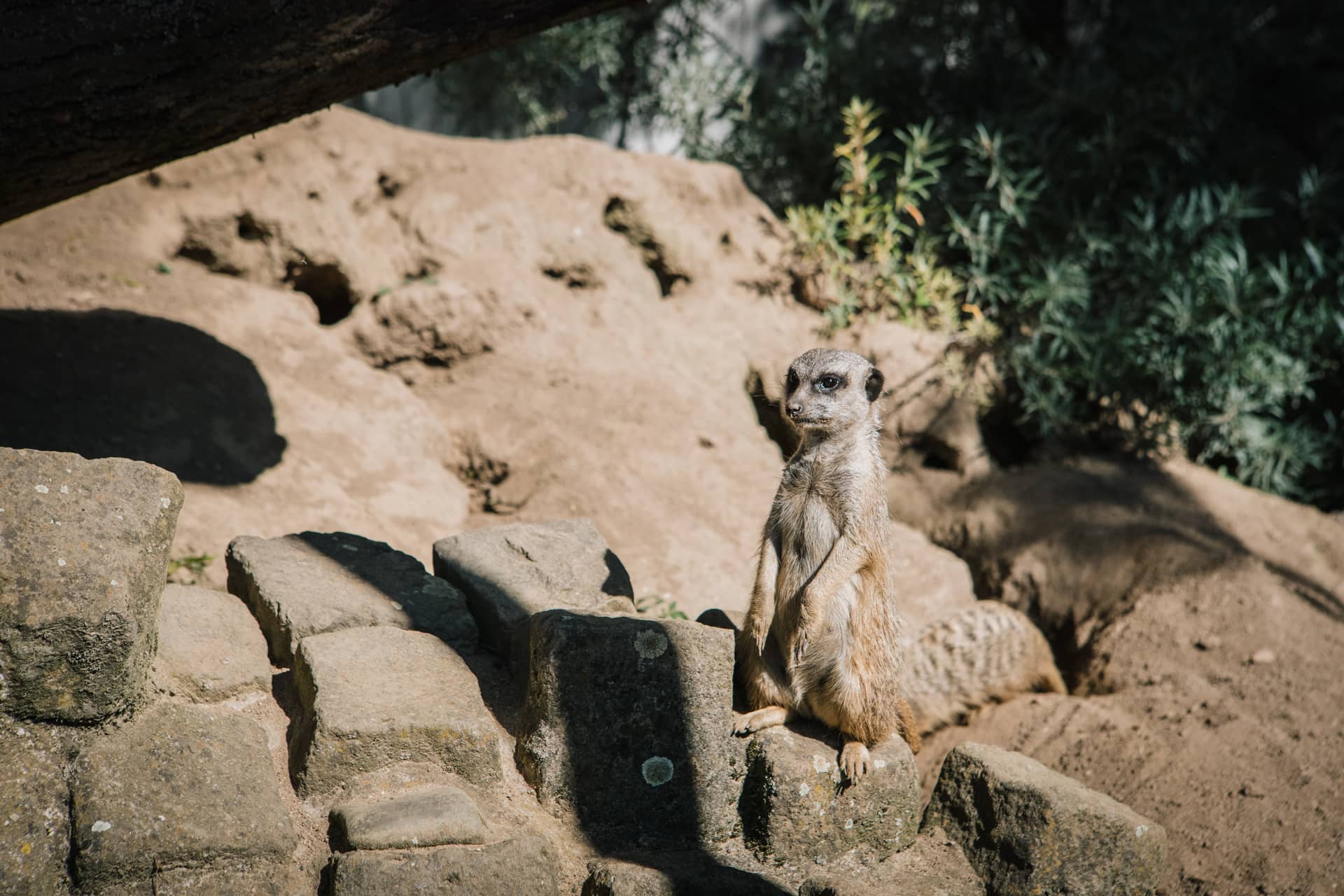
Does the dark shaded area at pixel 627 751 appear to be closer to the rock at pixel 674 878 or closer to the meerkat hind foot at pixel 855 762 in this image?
the rock at pixel 674 878

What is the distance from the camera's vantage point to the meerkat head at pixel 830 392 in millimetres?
2891

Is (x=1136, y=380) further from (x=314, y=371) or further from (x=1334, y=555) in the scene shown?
(x=314, y=371)

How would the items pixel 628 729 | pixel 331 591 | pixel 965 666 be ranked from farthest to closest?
pixel 965 666, pixel 331 591, pixel 628 729

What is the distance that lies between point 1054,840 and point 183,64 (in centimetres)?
313

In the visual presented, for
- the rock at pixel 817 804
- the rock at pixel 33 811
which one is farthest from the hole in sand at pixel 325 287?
the rock at pixel 817 804

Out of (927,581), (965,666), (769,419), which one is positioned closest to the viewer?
(965,666)

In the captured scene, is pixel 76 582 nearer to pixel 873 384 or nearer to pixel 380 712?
pixel 380 712

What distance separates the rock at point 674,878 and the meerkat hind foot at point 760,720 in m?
0.33

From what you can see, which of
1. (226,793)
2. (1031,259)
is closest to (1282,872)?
(226,793)

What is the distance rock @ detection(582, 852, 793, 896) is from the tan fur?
1847mm

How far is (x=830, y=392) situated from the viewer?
291 centimetres

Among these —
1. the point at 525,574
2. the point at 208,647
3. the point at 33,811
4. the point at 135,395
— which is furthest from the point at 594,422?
the point at 33,811

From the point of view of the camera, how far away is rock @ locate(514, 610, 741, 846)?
2.38 meters

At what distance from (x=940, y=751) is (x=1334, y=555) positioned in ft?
8.00
